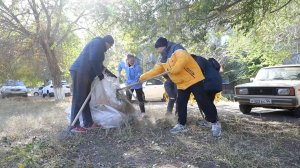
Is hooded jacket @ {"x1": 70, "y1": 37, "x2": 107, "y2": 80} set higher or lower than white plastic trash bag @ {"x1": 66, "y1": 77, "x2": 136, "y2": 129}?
higher

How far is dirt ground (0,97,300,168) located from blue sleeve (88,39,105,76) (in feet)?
3.36

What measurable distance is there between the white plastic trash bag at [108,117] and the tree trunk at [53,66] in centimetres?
1346

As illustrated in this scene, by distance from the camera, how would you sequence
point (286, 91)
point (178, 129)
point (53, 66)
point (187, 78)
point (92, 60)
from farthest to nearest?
point (53, 66)
point (286, 91)
point (92, 60)
point (178, 129)
point (187, 78)

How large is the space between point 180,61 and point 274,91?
4.68 metres

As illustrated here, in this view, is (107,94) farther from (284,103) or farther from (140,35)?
(284,103)

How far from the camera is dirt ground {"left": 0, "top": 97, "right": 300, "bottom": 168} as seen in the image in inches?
170

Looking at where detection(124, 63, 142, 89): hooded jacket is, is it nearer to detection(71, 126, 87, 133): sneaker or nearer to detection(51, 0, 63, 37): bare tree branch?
detection(71, 126, 87, 133): sneaker

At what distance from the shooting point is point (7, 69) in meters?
22.5

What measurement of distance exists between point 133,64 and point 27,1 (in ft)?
40.5

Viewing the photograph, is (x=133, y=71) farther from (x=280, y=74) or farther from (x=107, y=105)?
(x=280, y=74)

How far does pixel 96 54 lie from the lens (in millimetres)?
6113

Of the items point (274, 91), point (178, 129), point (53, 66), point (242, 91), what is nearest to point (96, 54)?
point (178, 129)

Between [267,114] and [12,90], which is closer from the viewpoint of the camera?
[267,114]

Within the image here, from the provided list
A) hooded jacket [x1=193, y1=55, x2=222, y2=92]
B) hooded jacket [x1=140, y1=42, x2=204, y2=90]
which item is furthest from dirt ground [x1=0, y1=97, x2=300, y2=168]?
hooded jacket [x1=140, y1=42, x2=204, y2=90]
